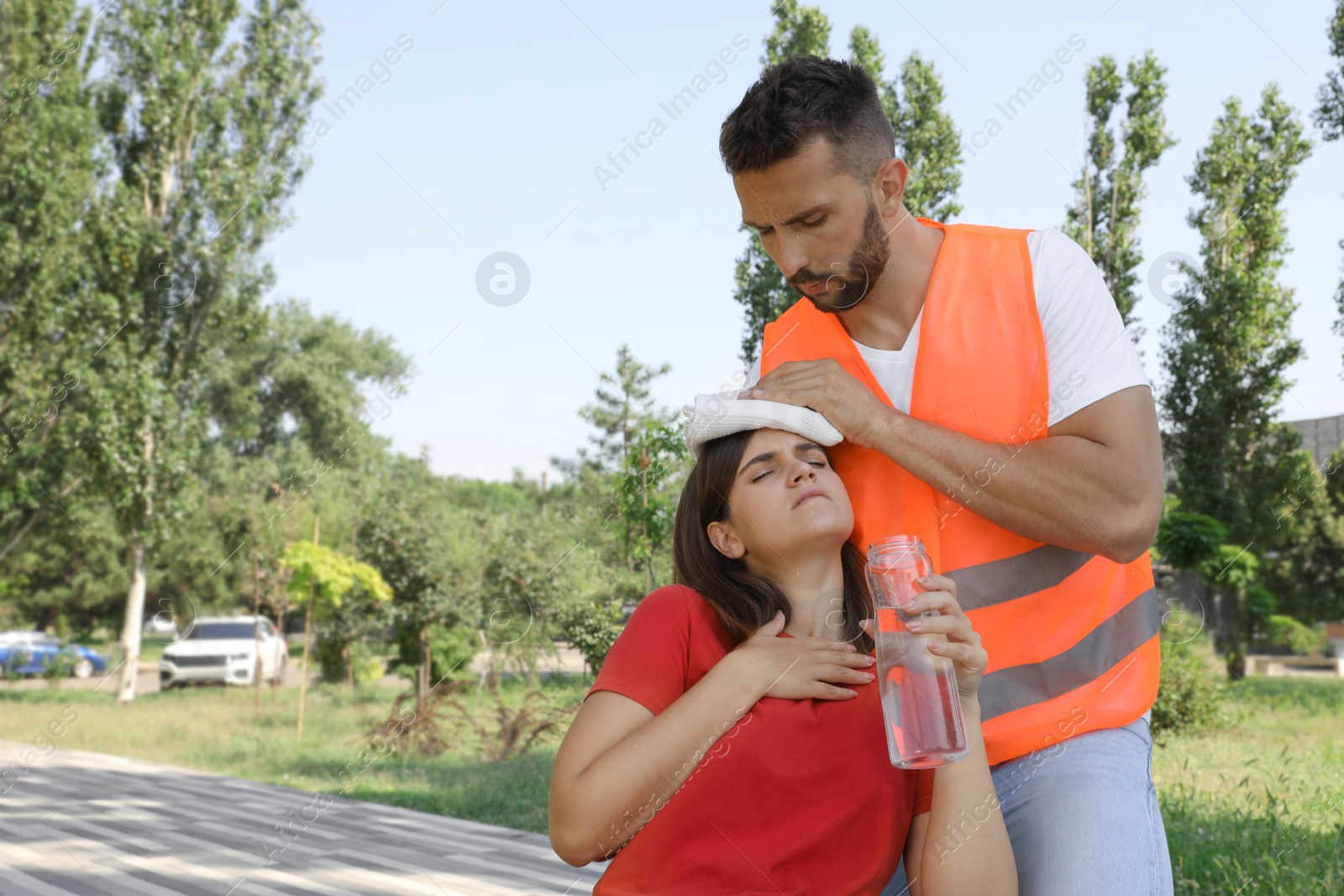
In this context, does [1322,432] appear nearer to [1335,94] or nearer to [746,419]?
[1335,94]

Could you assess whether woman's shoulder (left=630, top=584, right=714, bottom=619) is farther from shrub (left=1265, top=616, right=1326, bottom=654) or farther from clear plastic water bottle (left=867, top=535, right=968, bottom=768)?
shrub (left=1265, top=616, right=1326, bottom=654)

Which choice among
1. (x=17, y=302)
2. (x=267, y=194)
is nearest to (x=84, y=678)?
(x=17, y=302)

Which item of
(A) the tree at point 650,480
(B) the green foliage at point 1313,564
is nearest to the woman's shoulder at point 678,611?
(A) the tree at point 650,480

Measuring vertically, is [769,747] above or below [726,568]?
below

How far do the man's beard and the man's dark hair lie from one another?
0.08m

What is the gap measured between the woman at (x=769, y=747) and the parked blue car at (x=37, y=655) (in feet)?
71.9

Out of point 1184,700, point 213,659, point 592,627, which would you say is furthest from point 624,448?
point 213,659

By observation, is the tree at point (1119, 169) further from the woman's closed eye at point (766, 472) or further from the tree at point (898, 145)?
the woman's closed eye at point (766, 472)

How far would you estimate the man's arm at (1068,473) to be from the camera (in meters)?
1.67

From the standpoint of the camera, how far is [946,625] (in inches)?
61.5

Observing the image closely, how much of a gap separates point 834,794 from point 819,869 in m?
0.12

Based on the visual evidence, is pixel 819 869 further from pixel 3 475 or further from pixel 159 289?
pixel 3 475

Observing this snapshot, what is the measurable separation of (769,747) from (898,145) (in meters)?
8.21

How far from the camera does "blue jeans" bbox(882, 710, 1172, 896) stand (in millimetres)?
1668
